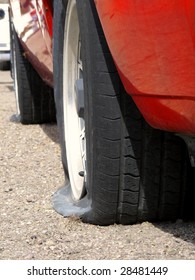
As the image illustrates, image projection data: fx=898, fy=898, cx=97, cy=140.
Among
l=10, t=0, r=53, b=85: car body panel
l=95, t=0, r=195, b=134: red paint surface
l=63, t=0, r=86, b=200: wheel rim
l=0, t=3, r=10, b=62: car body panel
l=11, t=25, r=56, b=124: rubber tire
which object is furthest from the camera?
l=0, t=3, r=10, b=62: car body panel

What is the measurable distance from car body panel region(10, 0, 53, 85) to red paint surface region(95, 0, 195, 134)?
142 centimetres

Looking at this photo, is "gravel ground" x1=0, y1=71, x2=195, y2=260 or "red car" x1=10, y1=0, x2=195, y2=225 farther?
"gravel ground" x1=0, y1=71, x2=195, y2=260

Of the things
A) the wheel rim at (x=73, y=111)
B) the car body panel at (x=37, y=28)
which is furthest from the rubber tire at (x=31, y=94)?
the wheel rim at (x=73, y=111)

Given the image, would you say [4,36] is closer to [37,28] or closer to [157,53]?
[37,28]

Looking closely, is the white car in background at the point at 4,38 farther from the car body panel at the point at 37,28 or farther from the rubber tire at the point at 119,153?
the rubber tire at the point at 119,153

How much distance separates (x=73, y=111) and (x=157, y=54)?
1.26 meters

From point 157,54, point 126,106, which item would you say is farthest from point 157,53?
point 126,106

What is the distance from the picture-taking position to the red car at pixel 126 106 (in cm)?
248

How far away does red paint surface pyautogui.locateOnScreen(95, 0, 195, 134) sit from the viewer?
95.2 inches

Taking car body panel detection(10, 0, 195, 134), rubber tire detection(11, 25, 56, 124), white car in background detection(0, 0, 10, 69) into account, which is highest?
car body panel detection(10, 0, 195, 134)

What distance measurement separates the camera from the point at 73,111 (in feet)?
12.2

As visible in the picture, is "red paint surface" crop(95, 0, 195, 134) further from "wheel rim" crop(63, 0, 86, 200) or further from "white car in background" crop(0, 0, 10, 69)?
"white car in background" crop(0, 0, 10, 69)

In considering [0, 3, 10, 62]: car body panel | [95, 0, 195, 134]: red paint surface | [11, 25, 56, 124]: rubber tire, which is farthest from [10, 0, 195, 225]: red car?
[0, 3, 10, 62]: car body panel

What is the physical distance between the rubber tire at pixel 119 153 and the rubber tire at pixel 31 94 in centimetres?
301
